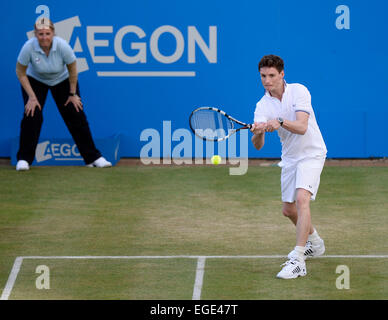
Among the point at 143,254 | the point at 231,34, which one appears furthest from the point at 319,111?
the point at 143,254

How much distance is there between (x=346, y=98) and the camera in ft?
38.6

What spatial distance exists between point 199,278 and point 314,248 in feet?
3.58

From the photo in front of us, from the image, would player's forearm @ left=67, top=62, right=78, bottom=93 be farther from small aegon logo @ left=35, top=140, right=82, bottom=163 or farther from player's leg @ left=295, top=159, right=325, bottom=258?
player's leg @ left=295, top=159, right=325, bottom=258

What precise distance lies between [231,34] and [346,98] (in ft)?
5.61

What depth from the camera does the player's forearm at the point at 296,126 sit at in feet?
21.6

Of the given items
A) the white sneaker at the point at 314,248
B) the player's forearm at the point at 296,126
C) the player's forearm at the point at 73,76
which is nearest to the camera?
the player's forearm at the point at 296,126

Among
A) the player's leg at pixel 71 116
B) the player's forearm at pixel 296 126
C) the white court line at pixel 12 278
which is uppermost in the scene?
the player's leg at pixel 71 116

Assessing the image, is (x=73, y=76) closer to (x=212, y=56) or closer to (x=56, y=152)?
(x=56, y=152)

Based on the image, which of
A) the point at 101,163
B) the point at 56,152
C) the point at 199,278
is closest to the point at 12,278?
the point at 199,278

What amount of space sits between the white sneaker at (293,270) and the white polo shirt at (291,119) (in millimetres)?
791

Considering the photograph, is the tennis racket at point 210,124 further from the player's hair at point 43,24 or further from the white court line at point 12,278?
the player's hair at point 43,24

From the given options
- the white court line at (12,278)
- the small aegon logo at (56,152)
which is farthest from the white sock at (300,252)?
the small aegon logo at (56,152)

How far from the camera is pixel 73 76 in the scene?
435 inches
